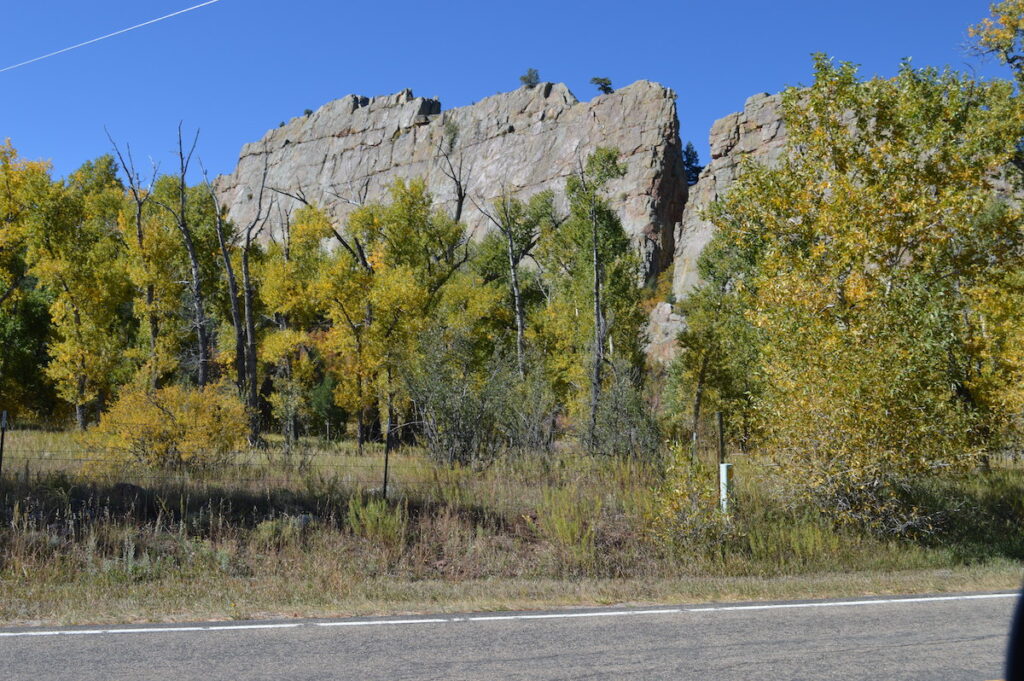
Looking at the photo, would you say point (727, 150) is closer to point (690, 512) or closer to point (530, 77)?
point (530, 77)

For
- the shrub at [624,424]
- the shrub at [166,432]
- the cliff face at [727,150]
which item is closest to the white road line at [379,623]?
the shrub at [166,432]

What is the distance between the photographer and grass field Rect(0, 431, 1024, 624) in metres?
8.63

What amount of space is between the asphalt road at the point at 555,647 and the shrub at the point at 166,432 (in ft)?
30.0

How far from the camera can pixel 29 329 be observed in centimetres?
3866

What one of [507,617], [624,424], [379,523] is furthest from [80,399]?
[507,617]

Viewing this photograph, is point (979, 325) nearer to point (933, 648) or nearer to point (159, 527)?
point (933, 648)

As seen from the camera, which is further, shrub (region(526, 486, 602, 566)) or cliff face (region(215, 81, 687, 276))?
cliff face (region(215, 81, 687, 276))

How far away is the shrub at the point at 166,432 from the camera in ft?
51.2

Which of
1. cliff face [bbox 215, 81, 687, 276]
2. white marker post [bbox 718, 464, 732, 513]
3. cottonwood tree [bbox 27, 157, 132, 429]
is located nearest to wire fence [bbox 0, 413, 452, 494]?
white marker post [bbox 718, 464, 732, 513]

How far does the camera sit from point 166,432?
1591 centimetres

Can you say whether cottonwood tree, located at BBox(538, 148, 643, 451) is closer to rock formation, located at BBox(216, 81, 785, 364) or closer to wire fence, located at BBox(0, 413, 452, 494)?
wire fence, located at BBox(0, 413, 452, 494)

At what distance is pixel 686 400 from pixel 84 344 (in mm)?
24679

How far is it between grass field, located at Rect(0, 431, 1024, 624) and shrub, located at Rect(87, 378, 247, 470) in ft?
3.09

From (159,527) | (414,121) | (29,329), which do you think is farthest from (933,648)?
(414,121)
